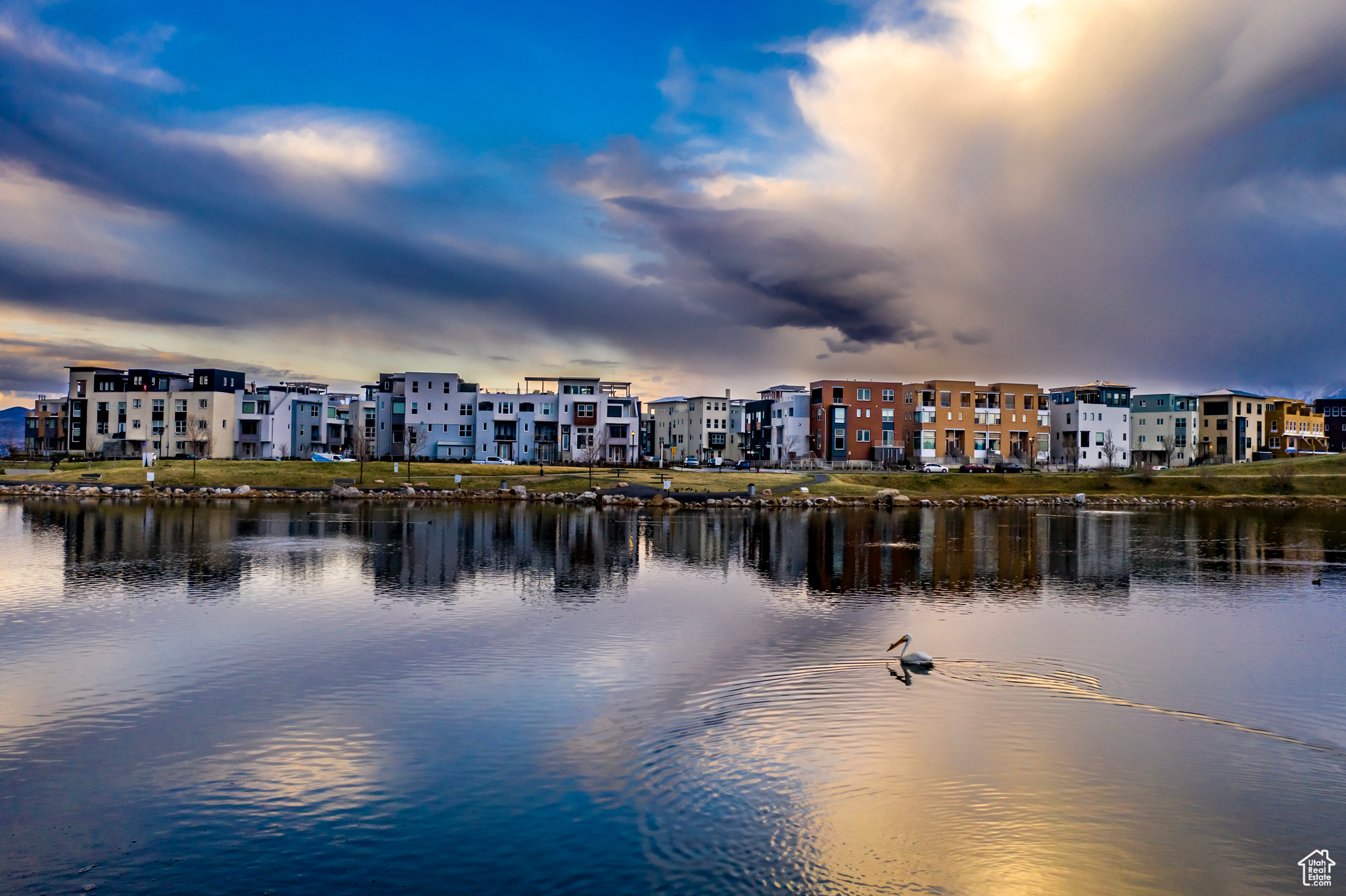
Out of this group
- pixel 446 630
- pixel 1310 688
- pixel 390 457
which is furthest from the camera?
pixel 390 457

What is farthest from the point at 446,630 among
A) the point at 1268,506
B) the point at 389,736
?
the point at 1268,506

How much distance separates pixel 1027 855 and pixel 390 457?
124m

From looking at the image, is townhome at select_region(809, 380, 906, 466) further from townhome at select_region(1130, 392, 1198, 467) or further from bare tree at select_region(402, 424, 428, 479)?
bare tree at select_region(402, 424, 428, 479)

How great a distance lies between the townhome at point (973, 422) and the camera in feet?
460

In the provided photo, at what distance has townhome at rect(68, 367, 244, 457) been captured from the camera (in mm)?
126438

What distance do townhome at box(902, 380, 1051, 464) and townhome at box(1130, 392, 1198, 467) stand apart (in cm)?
2921

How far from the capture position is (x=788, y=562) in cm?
4584

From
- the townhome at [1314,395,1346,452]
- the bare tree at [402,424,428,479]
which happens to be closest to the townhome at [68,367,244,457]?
the bare tree at [402,424,428,479]

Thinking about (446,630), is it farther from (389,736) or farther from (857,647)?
(857,647)

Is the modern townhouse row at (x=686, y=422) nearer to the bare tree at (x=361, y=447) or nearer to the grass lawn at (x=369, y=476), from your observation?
the bare tree at (x=361, y=447)

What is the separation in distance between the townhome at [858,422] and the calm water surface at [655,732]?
325 feet

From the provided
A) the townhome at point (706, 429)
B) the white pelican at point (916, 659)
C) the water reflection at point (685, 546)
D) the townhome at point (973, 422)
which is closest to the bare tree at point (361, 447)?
the water reflection at point (685, 546)

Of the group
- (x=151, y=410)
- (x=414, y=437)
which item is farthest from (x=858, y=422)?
(x=151, y=410)

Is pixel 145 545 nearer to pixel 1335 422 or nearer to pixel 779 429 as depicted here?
pixel 779 429
